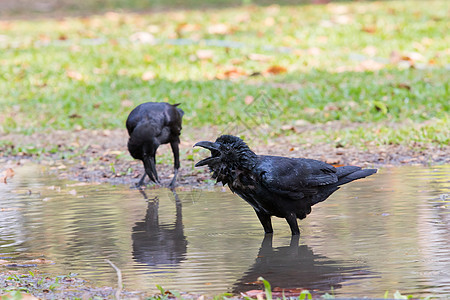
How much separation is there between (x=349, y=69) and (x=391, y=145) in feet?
17.4

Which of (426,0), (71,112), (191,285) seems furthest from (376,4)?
(191,285)

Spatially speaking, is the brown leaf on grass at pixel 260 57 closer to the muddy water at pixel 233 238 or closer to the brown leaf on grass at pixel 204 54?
the brown leaf on grass at pixel 204 54

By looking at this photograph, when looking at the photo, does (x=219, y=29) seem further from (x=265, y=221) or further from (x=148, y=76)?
(x=265, y=221)

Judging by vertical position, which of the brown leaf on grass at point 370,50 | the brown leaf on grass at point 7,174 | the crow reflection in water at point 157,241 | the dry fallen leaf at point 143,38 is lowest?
the brown leaf on grass at point 7,174

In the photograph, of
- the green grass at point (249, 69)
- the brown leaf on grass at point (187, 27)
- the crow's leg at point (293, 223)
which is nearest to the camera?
the crow's leg at point (293, 223)

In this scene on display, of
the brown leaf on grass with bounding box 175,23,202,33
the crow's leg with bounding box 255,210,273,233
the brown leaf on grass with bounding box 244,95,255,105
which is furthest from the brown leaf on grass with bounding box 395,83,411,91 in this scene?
the brown leaf on grass with bounding box 175,23,202,33

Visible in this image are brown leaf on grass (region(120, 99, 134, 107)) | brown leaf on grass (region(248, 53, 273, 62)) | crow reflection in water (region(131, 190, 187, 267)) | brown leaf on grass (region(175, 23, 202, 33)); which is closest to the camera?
crow reflection in water (region(131, 190, 187, 267))

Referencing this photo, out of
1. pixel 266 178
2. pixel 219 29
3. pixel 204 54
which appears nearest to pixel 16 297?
pixel 266 178

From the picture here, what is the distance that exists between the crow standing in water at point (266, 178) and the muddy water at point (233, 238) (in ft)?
0.86

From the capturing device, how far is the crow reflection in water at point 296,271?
193 inches

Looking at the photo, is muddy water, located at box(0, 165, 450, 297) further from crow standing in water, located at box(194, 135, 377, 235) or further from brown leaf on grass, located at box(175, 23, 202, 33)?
brown leaf on grass, located at box(175, 23, 202, 33)

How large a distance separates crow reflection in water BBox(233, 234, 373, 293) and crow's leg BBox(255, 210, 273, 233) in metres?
0.29

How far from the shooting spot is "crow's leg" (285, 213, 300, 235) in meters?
6.07

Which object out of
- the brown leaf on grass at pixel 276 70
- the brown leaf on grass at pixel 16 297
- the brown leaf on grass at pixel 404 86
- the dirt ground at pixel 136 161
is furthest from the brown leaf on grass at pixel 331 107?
the brown leaf on grass at pixel 16 297
